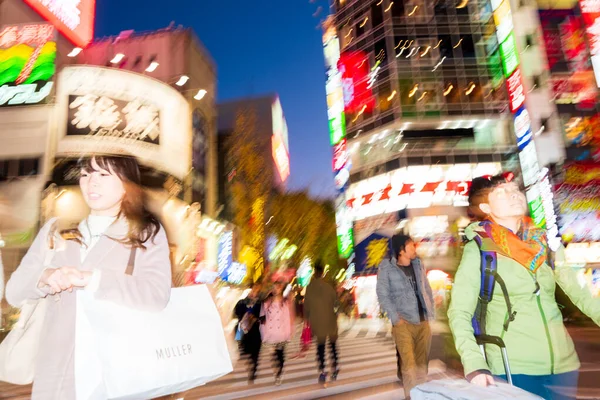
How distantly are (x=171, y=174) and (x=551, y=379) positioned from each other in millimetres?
19111

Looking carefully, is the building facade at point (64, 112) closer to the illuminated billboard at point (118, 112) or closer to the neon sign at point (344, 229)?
the illuminated billboard at point (118, 112)

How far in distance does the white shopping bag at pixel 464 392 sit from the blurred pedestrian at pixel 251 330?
587 centimetres

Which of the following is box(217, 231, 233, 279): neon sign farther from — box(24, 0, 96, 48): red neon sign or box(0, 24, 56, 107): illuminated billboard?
box(0, 24, 56, 107): illuminated billboard

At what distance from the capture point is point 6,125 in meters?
17.7

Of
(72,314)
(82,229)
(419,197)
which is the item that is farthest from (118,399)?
(419,197)

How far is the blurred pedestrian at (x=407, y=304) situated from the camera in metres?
4.83

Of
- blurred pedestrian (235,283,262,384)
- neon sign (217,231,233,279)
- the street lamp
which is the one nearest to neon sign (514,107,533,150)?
the street lamp

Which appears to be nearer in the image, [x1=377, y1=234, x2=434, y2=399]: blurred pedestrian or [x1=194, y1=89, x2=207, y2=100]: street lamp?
[x1=377, y1=234, x2=434, y2=399]: blurred pedestrian

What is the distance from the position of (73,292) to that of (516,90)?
23148mm

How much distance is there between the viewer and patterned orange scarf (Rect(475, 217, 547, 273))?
221 centimetres

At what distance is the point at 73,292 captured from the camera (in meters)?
1.75

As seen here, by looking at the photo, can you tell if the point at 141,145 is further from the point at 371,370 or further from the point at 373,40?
the point at 373,40

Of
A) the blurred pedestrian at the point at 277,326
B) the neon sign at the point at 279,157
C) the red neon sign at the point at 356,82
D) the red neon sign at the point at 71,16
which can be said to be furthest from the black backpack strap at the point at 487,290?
the neon sign at the point at 279,157

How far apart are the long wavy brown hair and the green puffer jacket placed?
4.37 feet
